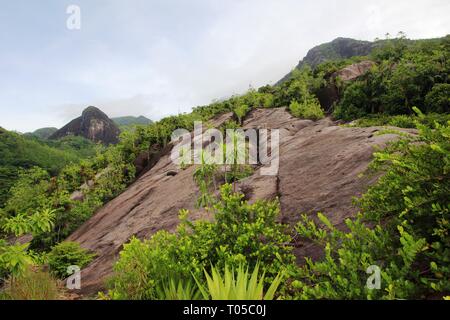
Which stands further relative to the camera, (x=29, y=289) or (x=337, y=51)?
(x=337, y=51)

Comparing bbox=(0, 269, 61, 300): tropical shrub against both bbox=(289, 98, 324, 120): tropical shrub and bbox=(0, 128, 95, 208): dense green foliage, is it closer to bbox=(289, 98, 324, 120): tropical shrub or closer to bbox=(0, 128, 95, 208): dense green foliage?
bbox=(289, 98, 324, 120): tropical shrub

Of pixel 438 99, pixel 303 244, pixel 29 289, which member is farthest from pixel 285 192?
pixel 438 99

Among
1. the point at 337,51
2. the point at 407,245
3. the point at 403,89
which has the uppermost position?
Result: the point at 337,51

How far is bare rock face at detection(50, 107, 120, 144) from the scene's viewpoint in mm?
94625

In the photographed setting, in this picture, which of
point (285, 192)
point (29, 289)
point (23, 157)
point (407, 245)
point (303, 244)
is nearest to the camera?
point (407, 245)

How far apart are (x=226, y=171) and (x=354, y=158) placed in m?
5.67

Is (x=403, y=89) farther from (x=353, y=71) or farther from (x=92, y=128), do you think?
(x=92, y=128)

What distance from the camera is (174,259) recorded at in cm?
488

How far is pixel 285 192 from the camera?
7797 mm

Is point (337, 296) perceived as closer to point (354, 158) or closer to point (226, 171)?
point (354, 158)

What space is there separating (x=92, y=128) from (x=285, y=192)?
319 ft

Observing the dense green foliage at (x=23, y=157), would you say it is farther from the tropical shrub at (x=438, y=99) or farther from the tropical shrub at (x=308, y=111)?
the tropical shrub at (x=438, y=99)

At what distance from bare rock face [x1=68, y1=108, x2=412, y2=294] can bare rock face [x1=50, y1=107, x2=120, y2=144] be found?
84.0 meters
